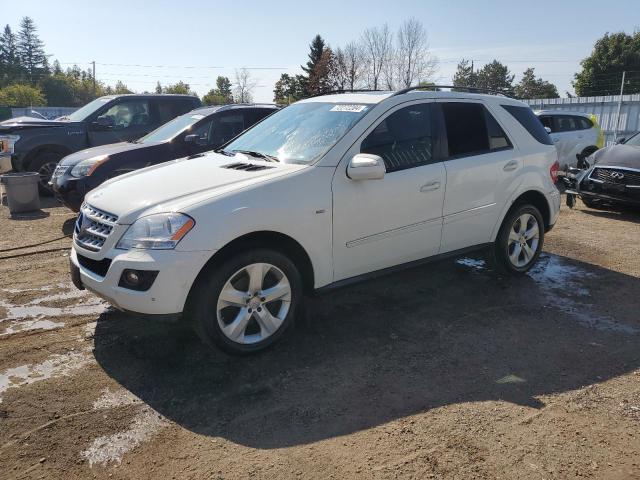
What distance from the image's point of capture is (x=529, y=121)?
551cm

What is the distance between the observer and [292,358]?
3771mm

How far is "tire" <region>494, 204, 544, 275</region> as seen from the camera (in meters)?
5.32

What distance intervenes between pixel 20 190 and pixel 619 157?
10060 mm

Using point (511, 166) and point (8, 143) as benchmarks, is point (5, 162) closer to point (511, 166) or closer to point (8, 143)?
point (8, 143)

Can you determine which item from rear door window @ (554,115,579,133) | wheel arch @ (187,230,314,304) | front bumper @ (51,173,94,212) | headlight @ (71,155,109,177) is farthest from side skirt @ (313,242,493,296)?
rear door window @ (554,115,579,133)

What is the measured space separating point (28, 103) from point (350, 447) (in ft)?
202

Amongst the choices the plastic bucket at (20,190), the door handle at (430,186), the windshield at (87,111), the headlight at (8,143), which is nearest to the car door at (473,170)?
the door handle at (430,186)

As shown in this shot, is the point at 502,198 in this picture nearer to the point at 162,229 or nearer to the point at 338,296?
the point at 338,296

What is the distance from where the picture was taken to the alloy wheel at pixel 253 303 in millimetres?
3578

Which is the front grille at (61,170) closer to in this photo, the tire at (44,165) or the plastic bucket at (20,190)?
the plastic bucket at (20,190)

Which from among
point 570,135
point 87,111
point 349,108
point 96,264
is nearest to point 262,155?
point 349,108

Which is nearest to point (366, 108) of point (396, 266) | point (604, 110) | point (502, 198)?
point (396, 266)

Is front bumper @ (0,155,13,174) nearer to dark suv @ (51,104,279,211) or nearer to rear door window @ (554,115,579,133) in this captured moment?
dark suv @ (51,104,279,211)

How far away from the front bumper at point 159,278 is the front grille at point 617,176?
25.3 ft
